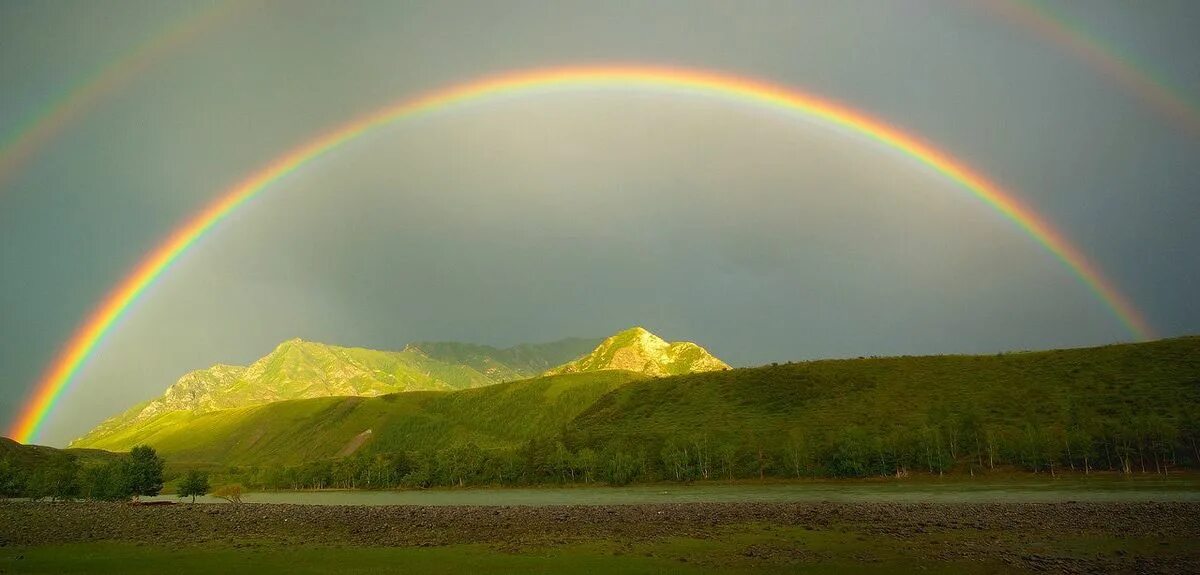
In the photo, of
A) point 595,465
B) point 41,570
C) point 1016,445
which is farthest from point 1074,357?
point 41,570

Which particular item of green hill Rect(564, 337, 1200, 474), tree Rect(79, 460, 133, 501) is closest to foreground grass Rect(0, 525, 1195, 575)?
green hill Rect(564, 337, 1200, 474)

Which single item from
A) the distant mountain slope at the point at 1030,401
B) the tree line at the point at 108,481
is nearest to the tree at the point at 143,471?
the tree line at the point at 108,481

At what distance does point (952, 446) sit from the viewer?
6043 inches

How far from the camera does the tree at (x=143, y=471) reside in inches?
6506

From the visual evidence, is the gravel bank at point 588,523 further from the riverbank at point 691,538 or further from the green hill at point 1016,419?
the green hill at point 1016,419

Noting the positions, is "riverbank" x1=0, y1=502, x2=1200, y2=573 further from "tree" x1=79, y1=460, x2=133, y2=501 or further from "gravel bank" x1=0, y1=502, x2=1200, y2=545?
"tree" x1=79, y1=460, x2=133, y2=501

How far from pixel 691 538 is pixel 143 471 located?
16845 centimetres

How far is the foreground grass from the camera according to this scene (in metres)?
39.0

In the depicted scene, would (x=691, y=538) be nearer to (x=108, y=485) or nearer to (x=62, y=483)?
(x=108, y=485)

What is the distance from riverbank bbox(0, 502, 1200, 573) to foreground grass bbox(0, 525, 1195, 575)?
159 millimetres

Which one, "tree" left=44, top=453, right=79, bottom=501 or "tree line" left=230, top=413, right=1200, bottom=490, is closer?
"tree line" left=230, top=413, right=1200, bottom=490

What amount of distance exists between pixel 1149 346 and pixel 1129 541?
Answer: 169 metres

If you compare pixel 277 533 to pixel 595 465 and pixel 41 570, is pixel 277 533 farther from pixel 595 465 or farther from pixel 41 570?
pixel 595 465

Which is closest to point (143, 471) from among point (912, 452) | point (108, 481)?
point (108, 481)
